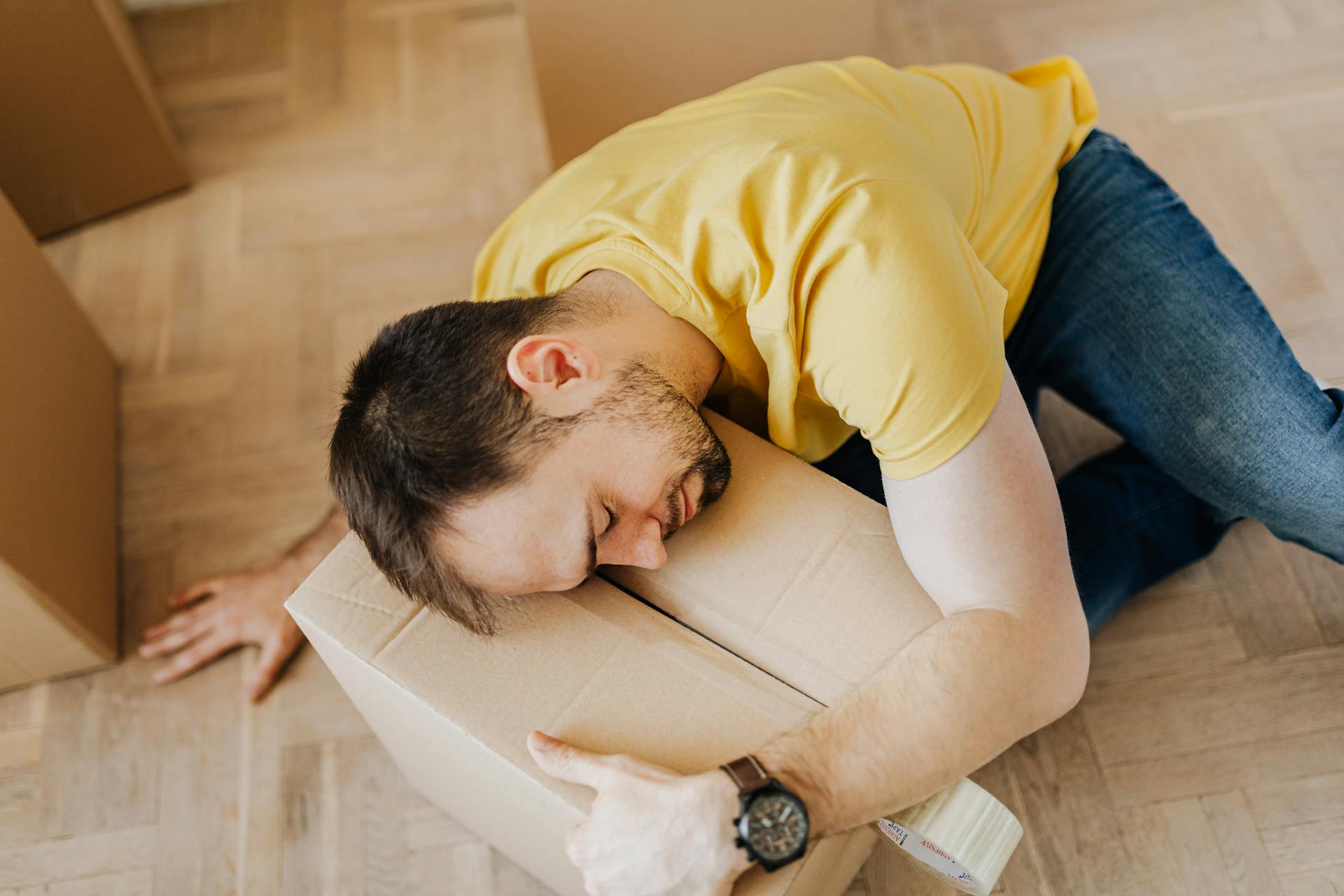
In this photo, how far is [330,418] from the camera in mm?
1534

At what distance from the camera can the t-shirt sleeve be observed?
0.85m

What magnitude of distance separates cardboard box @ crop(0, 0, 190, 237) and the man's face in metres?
1.16

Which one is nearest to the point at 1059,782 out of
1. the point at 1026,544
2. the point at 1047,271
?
the point at 1026,544

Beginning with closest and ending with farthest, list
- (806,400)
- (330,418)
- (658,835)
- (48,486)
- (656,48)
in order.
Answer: (658,835) < (806,400) < (48,486) < (656,48) < (330,418)

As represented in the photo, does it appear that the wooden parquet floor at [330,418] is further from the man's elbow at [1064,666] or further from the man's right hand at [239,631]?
the man's elbow at [1064,666]

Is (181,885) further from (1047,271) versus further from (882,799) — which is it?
(1047,271)

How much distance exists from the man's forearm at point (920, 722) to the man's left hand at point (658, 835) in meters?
0.06

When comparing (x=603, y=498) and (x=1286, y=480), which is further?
(x=1286, y=480)

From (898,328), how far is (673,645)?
0.32 metres

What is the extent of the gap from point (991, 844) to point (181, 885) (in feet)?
3.16

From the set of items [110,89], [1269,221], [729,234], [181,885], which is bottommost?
[181,885]

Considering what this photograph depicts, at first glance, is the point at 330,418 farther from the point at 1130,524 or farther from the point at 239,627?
the point at 1130,524

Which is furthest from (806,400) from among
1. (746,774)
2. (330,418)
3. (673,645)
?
(330,418)

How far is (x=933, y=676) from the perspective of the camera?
81cm
